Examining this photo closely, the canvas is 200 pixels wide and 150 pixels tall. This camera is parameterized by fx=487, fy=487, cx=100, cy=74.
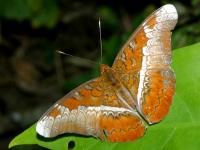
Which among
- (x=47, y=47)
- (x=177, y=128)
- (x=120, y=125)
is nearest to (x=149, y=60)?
(x=120, y=125)

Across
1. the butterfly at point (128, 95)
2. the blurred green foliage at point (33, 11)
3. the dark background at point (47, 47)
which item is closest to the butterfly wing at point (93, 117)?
the butterfly at point (128, 95)

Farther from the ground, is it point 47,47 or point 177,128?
point 177,128

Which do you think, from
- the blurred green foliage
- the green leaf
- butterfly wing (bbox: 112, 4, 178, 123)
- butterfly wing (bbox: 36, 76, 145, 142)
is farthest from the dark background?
the green leaf

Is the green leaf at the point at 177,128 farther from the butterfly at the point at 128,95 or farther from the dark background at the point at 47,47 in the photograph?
the dark background at the point at 47,47

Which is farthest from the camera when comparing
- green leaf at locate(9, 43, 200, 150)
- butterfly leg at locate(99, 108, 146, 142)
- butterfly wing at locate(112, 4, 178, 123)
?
butterfly wing at locate(112, 4, 178, 123)

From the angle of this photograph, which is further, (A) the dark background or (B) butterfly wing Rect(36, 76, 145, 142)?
(A) the dark background

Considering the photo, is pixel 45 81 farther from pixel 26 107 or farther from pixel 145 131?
pixel 145 131

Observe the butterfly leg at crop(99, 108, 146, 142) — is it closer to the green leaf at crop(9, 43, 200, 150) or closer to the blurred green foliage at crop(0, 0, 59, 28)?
the green leaf at crop(9, 43, 200, 150)

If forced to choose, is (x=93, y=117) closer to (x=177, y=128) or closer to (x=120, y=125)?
(x=120, y=125)
